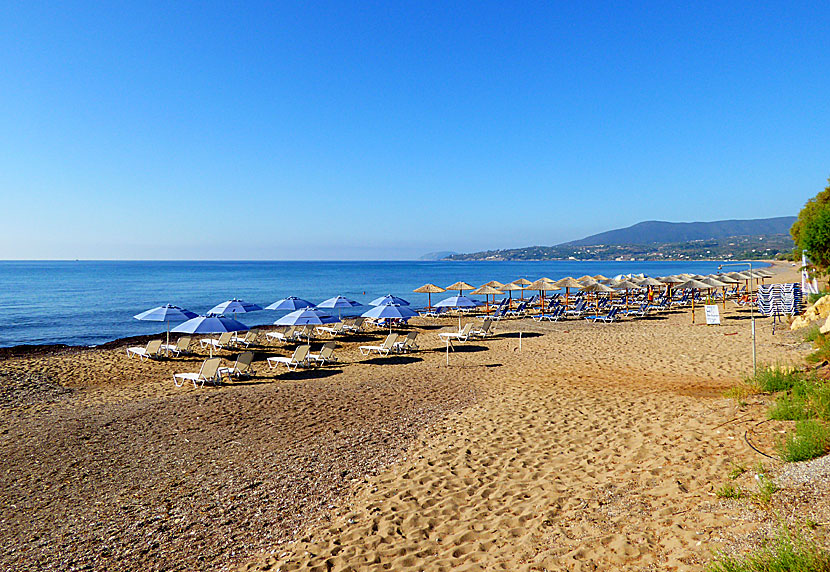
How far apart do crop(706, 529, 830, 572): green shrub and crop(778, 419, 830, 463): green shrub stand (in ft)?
6.05

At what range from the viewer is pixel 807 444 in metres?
4.69

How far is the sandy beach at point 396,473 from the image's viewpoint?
13.5ft

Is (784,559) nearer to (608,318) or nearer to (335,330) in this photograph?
(335,330)

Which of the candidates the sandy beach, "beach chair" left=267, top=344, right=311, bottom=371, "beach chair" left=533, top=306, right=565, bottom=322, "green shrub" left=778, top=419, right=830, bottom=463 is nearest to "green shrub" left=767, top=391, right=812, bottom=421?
the sandy beach

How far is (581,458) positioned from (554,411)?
221 cm

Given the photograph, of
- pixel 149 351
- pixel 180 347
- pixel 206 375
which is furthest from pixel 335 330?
pixel 206 375

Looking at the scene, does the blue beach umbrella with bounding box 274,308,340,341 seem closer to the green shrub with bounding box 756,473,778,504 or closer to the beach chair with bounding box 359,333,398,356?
the beach chair with bounding box 359,333,398,356

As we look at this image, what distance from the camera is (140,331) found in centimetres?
2678

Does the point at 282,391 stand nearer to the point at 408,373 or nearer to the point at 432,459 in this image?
the point at 408,373

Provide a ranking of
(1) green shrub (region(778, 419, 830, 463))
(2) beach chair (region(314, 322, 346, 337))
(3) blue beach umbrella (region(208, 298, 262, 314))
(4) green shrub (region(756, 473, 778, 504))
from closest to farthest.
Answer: (4) green shrub (region(756, 473, 778, 504)), (1) green shrub (region(778, 419, 830, 463)), (3) blue beach umbrella (region(208, 298, 262, 314)), (2) beach chair (region(314, 322, 346, 337))

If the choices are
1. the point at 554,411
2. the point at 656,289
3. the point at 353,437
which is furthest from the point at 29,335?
the point at 656,289

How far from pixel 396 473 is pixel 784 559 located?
12.7 feet

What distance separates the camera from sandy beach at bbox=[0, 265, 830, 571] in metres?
4.12

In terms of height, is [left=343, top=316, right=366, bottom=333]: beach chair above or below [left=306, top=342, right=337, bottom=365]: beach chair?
below
